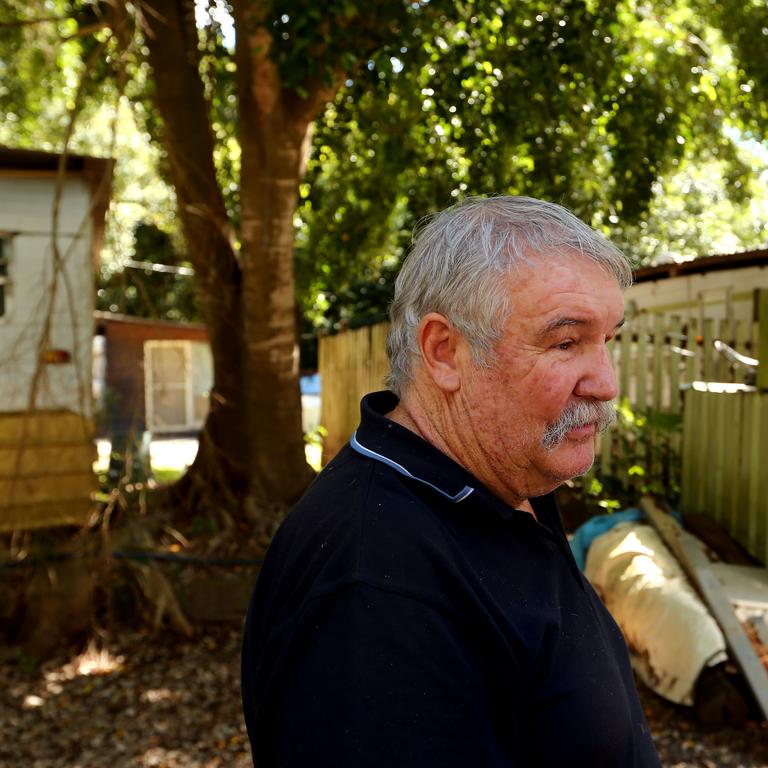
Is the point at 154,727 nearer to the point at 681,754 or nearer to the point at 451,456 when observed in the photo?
the point at 681,754

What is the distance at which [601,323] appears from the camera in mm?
1477

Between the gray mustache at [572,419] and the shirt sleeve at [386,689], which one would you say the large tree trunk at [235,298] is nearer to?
the gray mustache at [572,419]

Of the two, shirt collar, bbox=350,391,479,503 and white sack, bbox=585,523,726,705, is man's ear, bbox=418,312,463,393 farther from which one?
white sack, bbox=585,523,726,705

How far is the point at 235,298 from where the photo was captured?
729 cm

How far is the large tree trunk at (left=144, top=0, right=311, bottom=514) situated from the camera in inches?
266

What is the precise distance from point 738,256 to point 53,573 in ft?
21.8

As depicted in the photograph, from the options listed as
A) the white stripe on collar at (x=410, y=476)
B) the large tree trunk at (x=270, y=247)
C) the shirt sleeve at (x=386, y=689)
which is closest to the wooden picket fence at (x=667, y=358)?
the large tree trunk at (x=270, y=247)

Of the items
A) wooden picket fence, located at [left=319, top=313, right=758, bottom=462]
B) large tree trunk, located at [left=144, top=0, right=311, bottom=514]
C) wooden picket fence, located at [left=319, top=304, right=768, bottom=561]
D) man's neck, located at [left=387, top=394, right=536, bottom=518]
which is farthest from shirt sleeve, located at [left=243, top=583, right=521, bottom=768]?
wooden picket fence, located at [left=319, top=313, right=758, bottom=462]

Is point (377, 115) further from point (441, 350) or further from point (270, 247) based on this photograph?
point (441, 350)

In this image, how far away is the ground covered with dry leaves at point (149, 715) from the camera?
177 inches

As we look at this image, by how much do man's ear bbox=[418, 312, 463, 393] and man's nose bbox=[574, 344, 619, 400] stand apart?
0.21 metres

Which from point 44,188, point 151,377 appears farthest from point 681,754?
point 151,377

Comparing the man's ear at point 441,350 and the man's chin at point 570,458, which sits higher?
the man's ear at point 441,350

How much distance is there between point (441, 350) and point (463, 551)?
0.38 m
